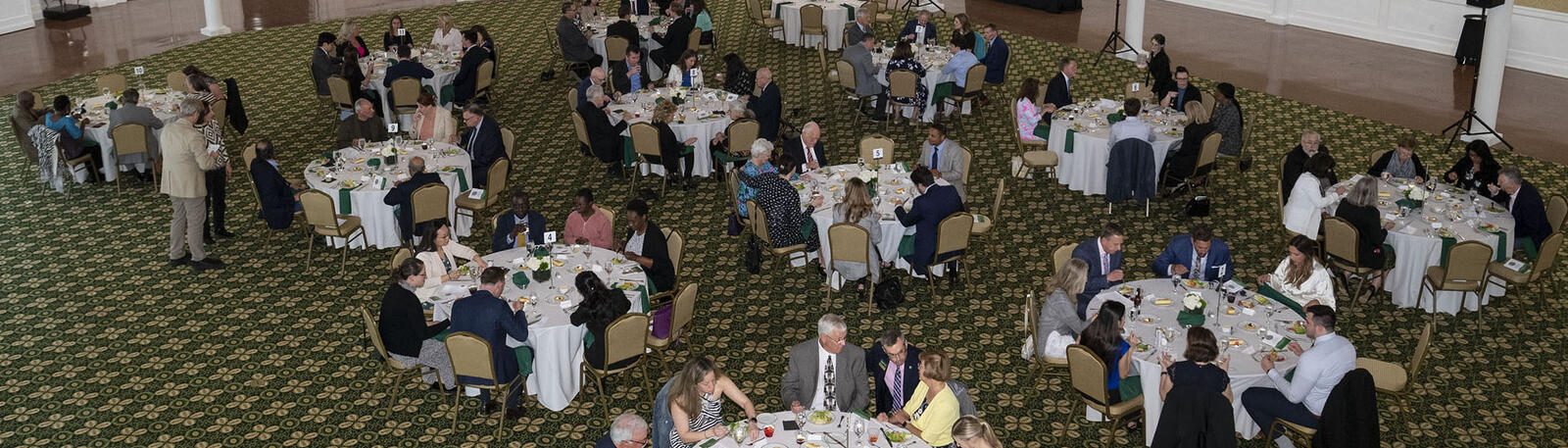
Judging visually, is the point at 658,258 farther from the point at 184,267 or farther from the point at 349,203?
the point at 184,267

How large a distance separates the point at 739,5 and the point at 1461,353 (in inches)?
562

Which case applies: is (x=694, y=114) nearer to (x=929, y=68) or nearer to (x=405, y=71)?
(x=929, y=68)

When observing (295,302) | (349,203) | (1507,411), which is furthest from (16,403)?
(1507,411)

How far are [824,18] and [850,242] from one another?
910 centimetres

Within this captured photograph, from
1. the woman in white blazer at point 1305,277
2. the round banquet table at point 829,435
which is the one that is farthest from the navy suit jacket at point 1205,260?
the round banquet table at point 829,435

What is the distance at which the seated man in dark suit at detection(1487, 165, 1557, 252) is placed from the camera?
986 cm

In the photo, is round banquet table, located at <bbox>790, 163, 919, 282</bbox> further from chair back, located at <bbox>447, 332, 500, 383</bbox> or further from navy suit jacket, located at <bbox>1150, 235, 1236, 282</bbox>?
chair back, located at <bbox>447, 332, 500, 383</bbox>

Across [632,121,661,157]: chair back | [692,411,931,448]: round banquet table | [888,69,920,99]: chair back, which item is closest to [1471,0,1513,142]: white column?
[888,69,920,99]: chair back

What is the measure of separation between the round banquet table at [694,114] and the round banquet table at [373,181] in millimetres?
1893

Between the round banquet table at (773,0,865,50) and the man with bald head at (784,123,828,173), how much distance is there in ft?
21.2

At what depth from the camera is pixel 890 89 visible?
47.0 feet

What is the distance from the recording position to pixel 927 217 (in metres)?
10.1

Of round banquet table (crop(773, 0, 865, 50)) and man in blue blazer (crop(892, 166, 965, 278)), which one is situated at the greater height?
round banquet table (crop(773, 0, 865, 50))

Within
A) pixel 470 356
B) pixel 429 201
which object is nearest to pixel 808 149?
pixel 429 201
